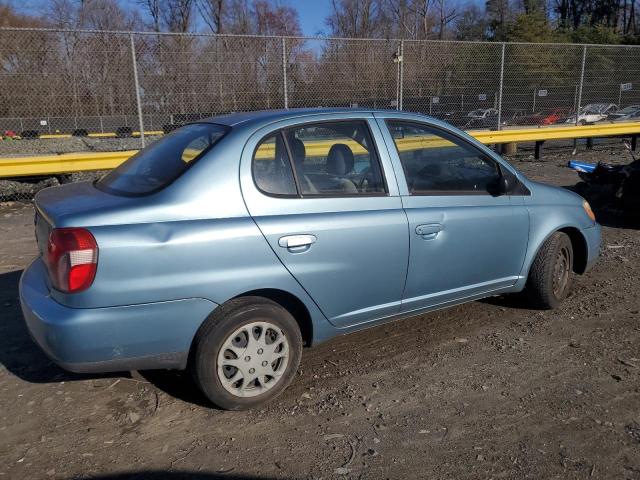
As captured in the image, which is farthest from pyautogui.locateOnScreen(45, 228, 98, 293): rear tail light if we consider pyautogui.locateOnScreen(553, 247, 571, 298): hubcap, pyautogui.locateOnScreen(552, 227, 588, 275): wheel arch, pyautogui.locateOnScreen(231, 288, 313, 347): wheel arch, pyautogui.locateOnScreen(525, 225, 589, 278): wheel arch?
pyautogui.locateOnScreen(552, 227, 588, 275): wheel arch

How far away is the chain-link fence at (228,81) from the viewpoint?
8.62 metres

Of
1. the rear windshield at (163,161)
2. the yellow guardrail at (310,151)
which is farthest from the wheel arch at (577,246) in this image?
the rear windshield at (163,161)

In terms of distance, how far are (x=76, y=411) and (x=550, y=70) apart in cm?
1425

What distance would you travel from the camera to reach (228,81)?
9.46 meters

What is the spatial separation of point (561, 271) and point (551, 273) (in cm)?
24

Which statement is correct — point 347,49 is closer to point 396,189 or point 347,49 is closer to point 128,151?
point 128,151

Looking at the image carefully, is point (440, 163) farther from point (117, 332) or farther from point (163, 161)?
point (117, 332)

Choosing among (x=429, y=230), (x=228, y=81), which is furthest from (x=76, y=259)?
(x=228, y=81)

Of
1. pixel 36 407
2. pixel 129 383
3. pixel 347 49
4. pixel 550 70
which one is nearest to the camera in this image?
pixel 36 407

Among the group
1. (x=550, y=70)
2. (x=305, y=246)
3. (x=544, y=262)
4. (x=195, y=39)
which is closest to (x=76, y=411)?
(x=305, y=246)

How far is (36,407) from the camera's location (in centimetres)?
324

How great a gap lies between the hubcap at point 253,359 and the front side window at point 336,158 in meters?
0.89

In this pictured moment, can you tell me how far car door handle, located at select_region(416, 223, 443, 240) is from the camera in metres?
3.57

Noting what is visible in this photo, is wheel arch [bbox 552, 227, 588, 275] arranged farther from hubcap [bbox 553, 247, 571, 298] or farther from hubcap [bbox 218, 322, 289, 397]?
hubcap [bbox 218, 322, 289, 397]
